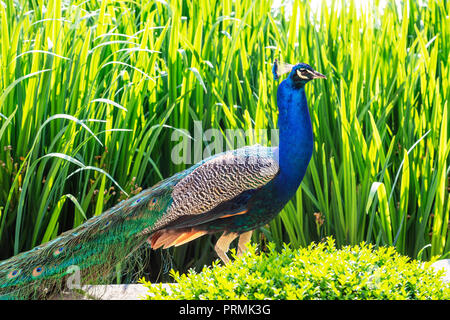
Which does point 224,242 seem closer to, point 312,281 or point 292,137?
point 292,137

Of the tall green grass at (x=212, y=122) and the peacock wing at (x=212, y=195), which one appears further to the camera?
the tall green grass at (x=212, y=122)

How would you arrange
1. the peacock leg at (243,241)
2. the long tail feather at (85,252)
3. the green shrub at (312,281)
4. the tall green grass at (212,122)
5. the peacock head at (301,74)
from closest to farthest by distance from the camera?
1. the green shrub at (312,281)
2. the peacock head at (301,74)
3. the long tail feather at (85,252)
4. the peacock leg at (243,241)
5. the tall green grass at (212,122)

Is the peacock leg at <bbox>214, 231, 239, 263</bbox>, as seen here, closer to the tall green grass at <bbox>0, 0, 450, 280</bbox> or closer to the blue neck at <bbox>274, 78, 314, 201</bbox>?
the blue neck at <bbox>274, 78, 314, 201</bbox>

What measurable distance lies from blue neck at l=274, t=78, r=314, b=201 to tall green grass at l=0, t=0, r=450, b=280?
0.42m

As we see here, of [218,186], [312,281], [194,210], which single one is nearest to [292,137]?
[218,186]

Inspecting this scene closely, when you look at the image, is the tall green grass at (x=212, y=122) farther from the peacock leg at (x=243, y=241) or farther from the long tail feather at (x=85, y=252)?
the peacock leg at (x=243, y=241)

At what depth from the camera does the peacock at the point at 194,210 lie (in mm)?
2938

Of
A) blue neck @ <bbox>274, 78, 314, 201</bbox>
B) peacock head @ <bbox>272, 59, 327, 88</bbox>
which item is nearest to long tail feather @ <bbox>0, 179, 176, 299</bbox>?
blue neck @ <bbox>274, 78, 314, 201</bbox>

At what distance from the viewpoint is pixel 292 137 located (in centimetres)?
293

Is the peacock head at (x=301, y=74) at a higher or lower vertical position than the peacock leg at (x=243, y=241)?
higher

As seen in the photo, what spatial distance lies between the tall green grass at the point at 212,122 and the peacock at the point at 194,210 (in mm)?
221

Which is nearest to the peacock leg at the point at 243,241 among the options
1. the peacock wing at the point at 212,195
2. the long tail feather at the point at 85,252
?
the peacock wing at the point at 212,195

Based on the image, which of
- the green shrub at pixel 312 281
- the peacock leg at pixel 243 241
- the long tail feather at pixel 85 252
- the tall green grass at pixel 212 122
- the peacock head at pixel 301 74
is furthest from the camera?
the tall green grass at pixel 212 122

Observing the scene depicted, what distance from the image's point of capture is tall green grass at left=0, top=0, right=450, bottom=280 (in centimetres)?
334
